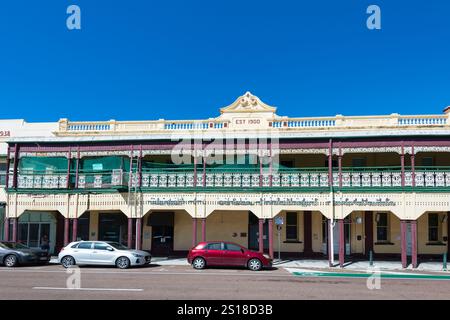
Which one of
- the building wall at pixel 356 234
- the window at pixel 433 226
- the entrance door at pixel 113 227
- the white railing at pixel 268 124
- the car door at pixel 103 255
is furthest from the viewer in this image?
the entrance door at pixel 113 227

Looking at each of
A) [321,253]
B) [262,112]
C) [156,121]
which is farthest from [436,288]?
[156,121]

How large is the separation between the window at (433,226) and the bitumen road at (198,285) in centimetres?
770

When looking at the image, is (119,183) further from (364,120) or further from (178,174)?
(364,120)

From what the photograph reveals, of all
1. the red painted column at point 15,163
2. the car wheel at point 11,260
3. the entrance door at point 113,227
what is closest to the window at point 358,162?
the entrance door at point 113,227

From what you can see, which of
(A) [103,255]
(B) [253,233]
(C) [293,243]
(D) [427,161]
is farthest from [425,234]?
(A) [103,255]

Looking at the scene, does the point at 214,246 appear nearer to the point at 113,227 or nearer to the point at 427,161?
the point at 113,227

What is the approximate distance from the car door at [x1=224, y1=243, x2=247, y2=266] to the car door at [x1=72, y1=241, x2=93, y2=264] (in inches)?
242

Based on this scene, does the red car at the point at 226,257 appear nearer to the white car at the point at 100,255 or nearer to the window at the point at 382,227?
the white car at the point at 100,255

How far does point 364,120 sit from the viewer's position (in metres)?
24.5

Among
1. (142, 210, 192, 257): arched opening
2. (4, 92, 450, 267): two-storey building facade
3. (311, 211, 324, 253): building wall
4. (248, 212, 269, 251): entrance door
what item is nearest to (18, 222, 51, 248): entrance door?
(4, 92, 450, 267): two-storey building facade

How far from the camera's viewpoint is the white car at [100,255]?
18.8 m

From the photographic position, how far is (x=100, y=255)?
18969mm
